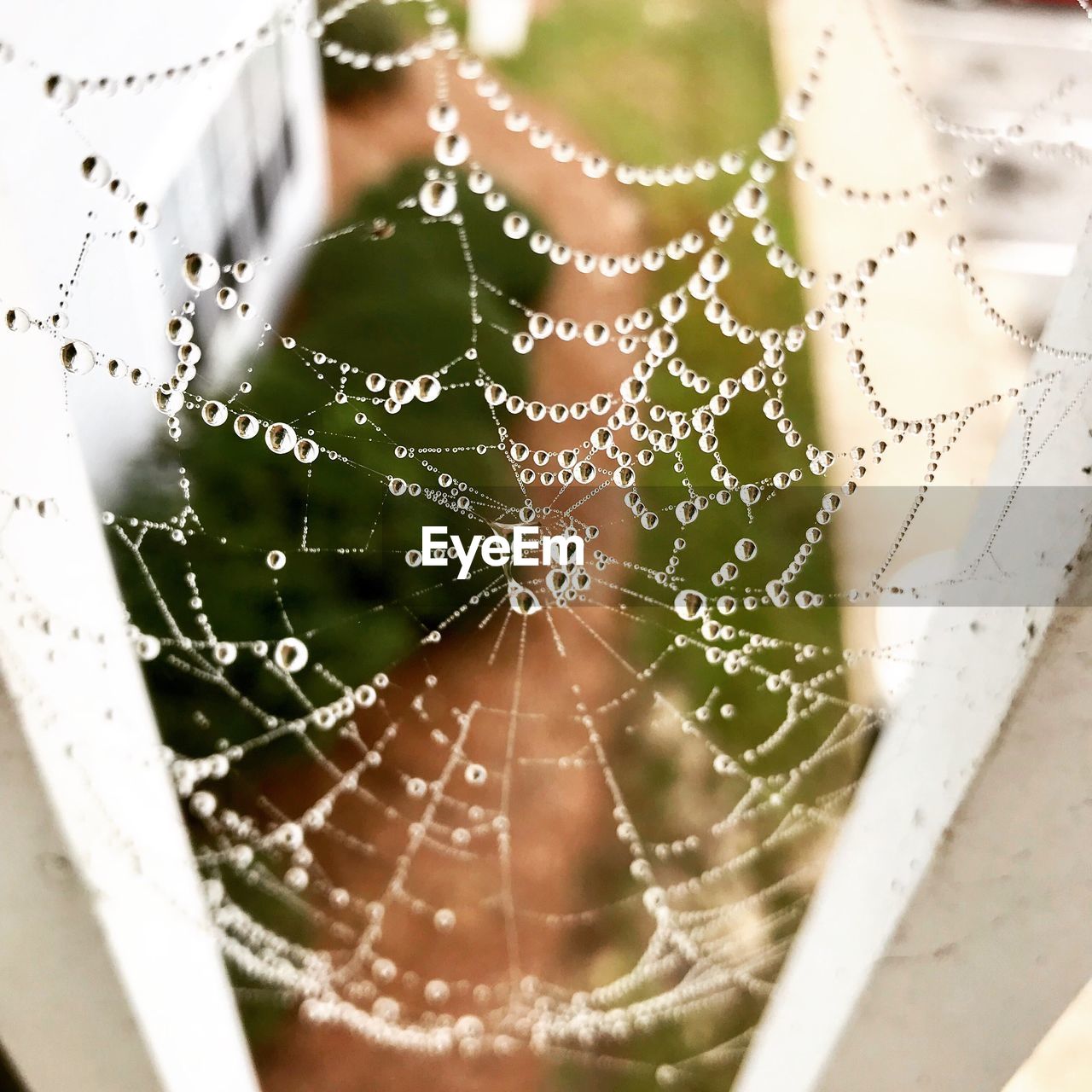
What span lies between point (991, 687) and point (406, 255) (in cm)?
36

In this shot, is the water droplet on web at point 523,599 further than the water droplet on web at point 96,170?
Yes

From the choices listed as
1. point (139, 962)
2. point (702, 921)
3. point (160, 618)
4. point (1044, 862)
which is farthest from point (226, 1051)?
point (1044, 862)

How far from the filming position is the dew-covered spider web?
33 cm

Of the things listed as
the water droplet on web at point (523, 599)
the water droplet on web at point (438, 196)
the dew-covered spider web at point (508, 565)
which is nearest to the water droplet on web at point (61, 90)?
the dew-covered spider web at point (508, 565)

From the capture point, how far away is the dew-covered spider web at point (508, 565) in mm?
332

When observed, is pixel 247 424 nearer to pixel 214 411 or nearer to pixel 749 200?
pixel 214 411

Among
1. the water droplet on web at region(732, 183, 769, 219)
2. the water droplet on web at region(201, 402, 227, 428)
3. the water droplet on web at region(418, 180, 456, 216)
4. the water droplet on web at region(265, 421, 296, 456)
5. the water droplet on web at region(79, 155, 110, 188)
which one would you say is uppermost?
the water droplet on web at region(79, 155, 110, 188)

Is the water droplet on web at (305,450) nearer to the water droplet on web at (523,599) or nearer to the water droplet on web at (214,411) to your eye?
the water droplet on web at (214,411)

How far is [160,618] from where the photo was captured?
53 cm

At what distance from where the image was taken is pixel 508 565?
0.48m

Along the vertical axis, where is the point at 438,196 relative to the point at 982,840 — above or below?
above

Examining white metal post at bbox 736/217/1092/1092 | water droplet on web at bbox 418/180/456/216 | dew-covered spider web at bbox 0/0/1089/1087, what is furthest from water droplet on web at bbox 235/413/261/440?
white metal post at bbox 736/217/1092/1092

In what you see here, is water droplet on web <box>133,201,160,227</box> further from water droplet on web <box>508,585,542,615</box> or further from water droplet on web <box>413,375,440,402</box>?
water droplet on web <box>508,585,542,615</box>

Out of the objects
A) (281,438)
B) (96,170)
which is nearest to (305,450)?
(281,438)
